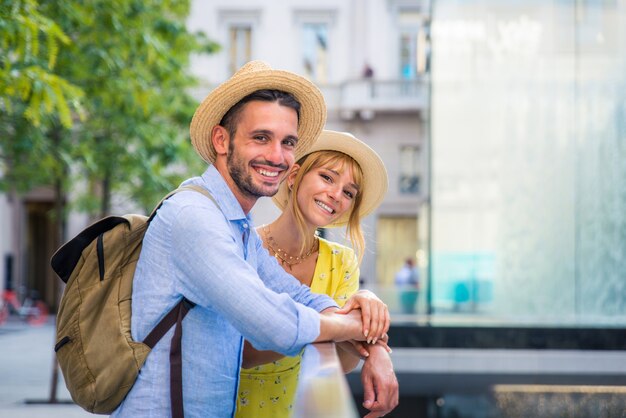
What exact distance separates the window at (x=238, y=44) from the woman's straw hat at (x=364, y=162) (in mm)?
28791

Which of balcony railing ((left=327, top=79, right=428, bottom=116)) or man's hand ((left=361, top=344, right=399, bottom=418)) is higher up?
balcony railing ((left=327, top=79, right=428, bottom=116))

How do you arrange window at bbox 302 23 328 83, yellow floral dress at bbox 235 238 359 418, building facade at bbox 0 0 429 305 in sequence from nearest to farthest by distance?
1. yellow floral dress at bbox 235 238 359 418
2. building facade at bbox 0 0 429 305
3. window at bbox 302 23 328 83

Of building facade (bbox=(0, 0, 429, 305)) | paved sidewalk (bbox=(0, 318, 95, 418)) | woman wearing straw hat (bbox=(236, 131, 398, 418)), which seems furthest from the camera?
building facade (bbox=(0, 0, 429, 305))

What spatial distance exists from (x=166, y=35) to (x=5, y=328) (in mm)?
13523

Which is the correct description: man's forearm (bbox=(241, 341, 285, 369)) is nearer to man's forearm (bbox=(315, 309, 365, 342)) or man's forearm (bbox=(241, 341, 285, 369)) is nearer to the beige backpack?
man's forearm (bbox=(315, 309, 365, 342))

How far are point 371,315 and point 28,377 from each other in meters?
11.8

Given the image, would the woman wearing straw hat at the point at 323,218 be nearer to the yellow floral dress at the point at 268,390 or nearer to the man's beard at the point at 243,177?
the yellow floral dress at the point at 268,390

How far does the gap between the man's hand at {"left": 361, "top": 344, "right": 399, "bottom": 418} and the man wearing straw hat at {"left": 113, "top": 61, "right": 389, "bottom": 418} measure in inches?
3.2

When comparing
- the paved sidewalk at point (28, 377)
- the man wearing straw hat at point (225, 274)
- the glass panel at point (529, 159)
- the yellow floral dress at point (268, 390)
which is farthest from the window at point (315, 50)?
the man wearing straw hat at point (225, 274)

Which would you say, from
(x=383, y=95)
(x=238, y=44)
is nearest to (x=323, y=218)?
(x=383, y=95)

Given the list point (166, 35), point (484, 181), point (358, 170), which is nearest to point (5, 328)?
point (166, 35)

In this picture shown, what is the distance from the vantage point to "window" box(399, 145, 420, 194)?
3125 centimetres

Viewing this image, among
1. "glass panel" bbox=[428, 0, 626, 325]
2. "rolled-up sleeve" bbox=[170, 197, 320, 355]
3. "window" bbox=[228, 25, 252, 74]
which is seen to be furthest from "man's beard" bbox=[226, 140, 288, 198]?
"window" bbox=[228, 25, 252, 74]

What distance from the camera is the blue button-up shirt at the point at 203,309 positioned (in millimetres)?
2225
